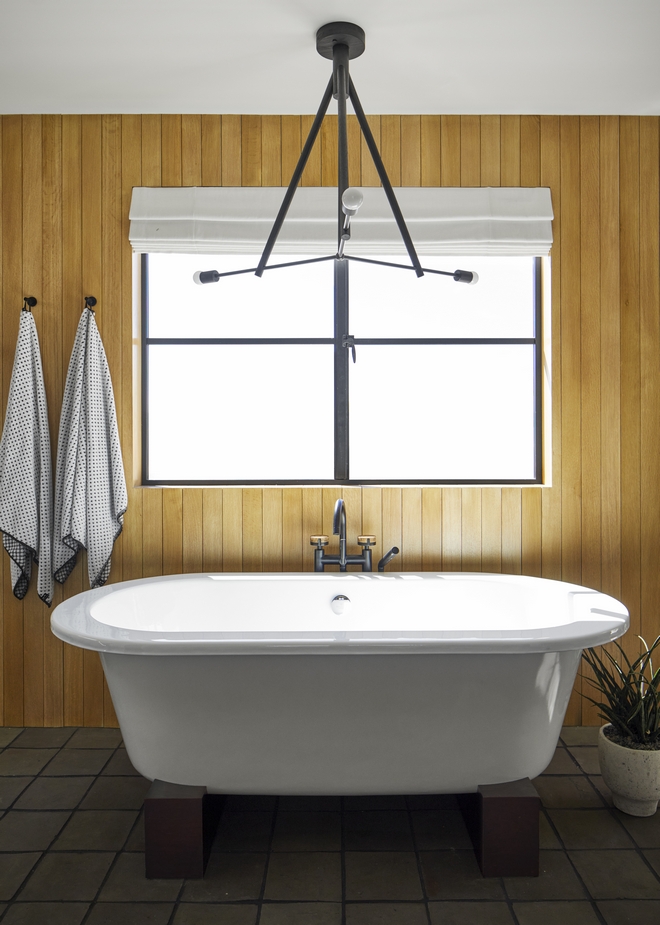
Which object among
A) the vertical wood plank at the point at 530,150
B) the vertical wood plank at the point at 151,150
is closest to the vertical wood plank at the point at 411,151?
the vertical wood plank at the point at 530,150

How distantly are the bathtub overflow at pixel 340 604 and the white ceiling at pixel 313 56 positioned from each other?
1.87m

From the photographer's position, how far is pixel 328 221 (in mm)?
2484

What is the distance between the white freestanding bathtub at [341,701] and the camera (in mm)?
1521

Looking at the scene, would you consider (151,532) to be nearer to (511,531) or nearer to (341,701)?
(341,701)

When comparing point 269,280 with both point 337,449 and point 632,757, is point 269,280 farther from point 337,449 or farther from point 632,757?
point 632,757

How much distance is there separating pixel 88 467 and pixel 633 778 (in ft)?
7.00

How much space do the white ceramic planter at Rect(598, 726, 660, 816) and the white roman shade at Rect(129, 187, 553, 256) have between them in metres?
1.83

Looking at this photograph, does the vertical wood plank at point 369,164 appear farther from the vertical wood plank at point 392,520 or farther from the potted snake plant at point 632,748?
the potted snake plant at point 632,748

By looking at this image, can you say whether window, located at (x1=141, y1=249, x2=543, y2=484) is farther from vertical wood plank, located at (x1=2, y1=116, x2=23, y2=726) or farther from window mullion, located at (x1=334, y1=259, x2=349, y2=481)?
vertical wood plank, located at (x1=2, y1=116, x2=23, y2=726)

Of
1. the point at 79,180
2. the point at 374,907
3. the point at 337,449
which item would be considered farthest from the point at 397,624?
the point at 79,180

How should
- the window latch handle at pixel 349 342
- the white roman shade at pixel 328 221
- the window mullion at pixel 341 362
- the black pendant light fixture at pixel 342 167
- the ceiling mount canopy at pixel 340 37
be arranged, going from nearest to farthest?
the black pendant light fixture at pixel 342 167 < the ceiling mount canopy at pixel 340 37 < the window latch handle at pixel 349 342 < the white roman shade at pixel 328 221 < the window mullion at pixel 341 362

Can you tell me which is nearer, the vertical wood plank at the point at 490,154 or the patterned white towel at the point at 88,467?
the patterned white towel at the point at 88,467

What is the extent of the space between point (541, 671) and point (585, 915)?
0.57m

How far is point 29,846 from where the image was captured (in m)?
1.77
